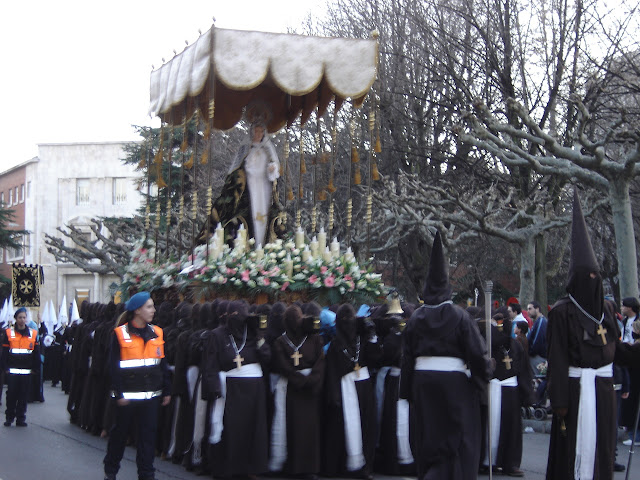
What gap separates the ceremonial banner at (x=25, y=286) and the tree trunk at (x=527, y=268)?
13.2 meters

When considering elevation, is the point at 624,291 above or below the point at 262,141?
below

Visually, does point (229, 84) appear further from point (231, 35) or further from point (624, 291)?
point (624, 291)

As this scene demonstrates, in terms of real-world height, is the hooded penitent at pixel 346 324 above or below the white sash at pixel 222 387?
above

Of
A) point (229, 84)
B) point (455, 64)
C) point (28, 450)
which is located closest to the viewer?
point (28, 450)

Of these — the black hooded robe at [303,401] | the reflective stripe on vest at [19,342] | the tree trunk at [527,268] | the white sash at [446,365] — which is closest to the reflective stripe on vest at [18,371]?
the reflective stripe on vest at [19,342]

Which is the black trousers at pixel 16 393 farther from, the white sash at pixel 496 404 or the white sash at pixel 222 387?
the white sash at pixel 496 404

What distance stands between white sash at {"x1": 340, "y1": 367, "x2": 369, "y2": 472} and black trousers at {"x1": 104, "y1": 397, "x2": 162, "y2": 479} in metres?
2.06

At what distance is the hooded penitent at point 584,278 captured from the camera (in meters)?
7.89

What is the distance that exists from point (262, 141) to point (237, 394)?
5.96 meters

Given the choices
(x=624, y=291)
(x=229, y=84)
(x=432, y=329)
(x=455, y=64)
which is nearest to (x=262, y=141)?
(x=229, y=84)

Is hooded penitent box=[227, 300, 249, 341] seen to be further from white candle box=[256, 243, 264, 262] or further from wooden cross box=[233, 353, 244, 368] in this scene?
white candle box=[256, 243, 264, 262]

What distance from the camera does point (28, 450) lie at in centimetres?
1223

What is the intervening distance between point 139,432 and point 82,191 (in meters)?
52.1

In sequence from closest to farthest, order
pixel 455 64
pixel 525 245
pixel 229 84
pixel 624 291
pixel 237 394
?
pixel 237 394
pixel 229 84
pixel 624 291
pixel 525 245
pixel 455 64
